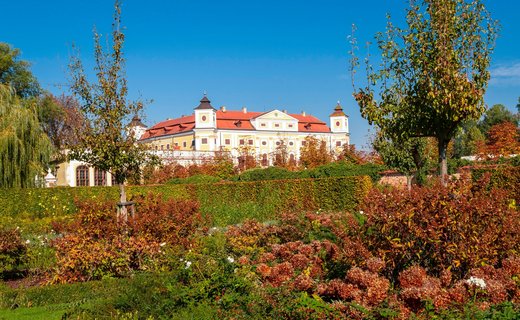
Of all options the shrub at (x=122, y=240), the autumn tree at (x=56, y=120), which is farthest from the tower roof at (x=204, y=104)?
the shrub at (x=122, y=240)

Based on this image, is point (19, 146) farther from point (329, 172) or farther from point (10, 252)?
point (10, 252)

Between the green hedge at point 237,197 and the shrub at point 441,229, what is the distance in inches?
455

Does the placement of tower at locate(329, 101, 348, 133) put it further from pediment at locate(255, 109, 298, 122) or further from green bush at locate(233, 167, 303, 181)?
green bush at locate(233, 167, 303, 181)

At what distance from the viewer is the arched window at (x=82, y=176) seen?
48.8 m

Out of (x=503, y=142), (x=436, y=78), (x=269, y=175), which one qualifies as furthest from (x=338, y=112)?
(x=436, y=78)

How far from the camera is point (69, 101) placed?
4944cm

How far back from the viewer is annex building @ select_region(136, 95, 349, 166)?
76.4m

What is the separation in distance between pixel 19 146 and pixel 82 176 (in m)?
25.5

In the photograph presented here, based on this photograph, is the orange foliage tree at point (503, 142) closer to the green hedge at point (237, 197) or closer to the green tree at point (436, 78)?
the green hedge at point (237, 197)

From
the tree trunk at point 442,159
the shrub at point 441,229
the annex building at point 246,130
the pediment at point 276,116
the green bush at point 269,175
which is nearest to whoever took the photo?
the shrub at point 441,229

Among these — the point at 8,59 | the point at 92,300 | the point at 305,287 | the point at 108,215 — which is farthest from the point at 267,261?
the point at 8,59

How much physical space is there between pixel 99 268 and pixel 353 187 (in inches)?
491

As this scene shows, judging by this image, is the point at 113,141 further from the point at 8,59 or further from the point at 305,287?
the point at 8,59

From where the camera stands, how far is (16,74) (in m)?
36.2
